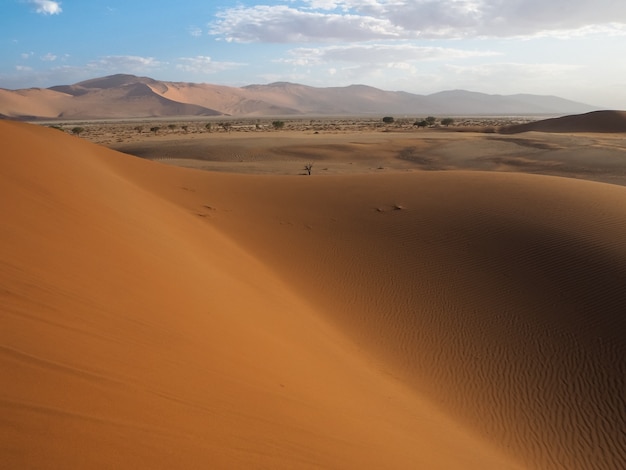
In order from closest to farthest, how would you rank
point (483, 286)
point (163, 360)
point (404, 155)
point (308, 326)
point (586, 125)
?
point (163, 360) → point (308, 326) → point (483, 286) → point (404, 155) → point (586, 125)

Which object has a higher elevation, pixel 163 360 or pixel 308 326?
pixel 163 360

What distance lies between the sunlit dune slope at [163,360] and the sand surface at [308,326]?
2cm

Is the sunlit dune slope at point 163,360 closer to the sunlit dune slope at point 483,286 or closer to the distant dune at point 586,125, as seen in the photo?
the sunlit dune slope at point 483,286

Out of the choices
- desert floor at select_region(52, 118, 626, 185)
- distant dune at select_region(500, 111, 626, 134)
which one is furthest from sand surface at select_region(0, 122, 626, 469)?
distant dune at select_region(500, 111, 626, 134)

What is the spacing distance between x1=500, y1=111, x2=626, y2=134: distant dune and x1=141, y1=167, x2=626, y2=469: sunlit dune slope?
5390 cm

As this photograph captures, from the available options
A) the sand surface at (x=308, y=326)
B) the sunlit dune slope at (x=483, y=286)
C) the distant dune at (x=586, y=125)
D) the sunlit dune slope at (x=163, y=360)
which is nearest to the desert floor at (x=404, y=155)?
the sunlit dune slope at (x=483, y=286)

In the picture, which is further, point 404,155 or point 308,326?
point 404,155

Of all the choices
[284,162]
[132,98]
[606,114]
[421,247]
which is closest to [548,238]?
[421,247]

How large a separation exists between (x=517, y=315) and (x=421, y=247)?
130 inches

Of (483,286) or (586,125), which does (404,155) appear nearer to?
(483,286)

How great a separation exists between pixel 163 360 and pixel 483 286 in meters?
7.41

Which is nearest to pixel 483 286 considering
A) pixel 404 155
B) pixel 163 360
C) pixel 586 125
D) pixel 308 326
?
pixel 308 326

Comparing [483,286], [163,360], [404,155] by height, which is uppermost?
[404,155]

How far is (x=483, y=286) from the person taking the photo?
33.0 ft
